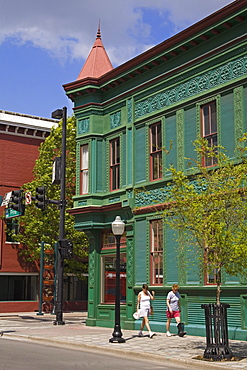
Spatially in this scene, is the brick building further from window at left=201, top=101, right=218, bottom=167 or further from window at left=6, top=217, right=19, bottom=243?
window at left=201, top=101, right=218, bottom=167

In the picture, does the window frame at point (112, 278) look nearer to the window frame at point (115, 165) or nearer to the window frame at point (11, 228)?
the window frame at point (115, 165)

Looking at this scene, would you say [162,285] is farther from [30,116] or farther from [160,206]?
[30,116]

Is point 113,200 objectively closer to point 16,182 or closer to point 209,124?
point 209,124

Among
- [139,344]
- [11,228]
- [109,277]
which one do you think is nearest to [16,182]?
[11,228]

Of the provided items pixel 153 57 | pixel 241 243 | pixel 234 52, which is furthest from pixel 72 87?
pixel 241 243

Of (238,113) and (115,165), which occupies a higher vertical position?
(238,113)

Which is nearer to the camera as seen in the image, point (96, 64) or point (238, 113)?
point (238, 113)

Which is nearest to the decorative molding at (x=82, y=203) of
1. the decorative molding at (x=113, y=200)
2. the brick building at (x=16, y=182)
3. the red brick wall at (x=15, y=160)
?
the decorative molding at (x=113, y=200)

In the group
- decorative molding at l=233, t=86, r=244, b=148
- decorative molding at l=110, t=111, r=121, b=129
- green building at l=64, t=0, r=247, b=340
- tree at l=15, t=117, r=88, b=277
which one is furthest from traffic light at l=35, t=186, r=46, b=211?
tree at l=15, t=117, r=88, b=277

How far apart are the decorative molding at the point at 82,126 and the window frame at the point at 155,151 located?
139 inches

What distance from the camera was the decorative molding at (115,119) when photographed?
22.6 meters

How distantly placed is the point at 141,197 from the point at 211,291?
4.73 metres

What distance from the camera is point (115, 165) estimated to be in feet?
74.1

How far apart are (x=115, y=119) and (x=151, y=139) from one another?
2.47 meters
